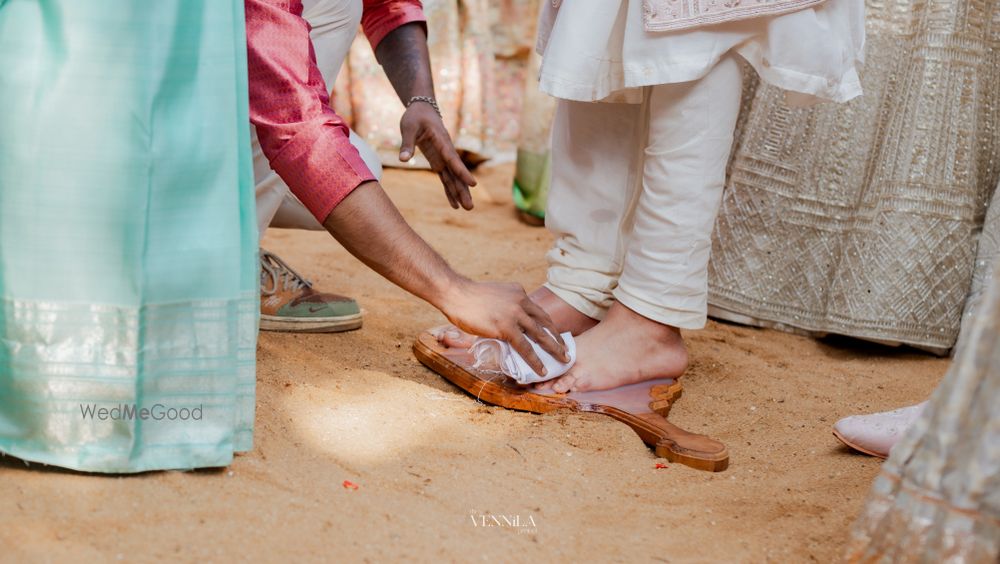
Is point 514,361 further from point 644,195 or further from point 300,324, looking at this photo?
point 300,324

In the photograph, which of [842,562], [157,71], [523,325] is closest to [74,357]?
[157,71]

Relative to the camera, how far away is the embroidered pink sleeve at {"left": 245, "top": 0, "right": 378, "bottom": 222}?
1547 mm

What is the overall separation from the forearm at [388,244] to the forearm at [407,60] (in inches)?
24.7

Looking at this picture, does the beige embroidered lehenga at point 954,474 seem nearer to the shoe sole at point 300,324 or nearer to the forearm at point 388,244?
the forearm at point 388,244

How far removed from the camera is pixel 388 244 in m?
1.61

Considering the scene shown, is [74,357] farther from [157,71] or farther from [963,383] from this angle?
[963,383]

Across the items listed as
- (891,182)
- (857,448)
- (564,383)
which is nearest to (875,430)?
(857,448)

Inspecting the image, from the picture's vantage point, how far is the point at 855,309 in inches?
95.6

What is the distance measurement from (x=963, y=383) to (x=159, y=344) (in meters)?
1.06

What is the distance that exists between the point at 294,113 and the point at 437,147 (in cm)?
50

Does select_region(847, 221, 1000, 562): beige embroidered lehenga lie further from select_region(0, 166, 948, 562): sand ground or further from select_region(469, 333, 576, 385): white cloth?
select_region(469, 333, 576, 385): white cloth

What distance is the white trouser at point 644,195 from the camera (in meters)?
1.84

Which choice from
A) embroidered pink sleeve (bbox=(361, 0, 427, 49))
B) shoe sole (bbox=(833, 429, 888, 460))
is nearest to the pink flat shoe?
shoe sole (bbox=(833, 429, 888, 460))

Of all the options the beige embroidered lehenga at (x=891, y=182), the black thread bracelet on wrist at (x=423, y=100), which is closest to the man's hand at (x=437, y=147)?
the black thread bracelet on wrist at (x=423, y=100)
